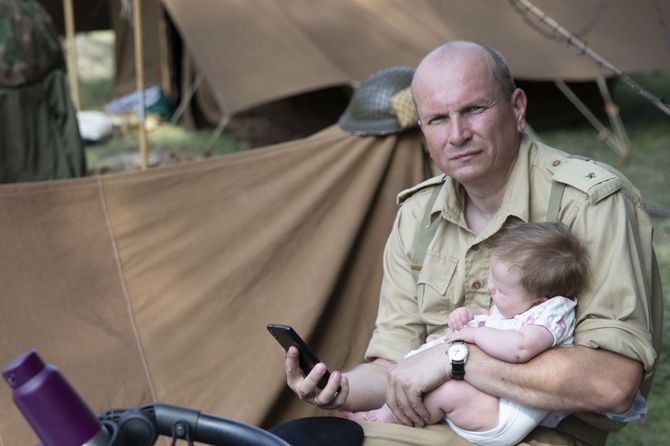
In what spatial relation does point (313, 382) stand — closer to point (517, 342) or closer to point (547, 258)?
point (517, 342)

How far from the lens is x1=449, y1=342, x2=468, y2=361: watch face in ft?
7.23

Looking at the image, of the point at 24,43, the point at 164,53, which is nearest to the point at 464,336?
the point at 24,43

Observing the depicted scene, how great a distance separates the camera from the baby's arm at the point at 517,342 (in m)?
2.10

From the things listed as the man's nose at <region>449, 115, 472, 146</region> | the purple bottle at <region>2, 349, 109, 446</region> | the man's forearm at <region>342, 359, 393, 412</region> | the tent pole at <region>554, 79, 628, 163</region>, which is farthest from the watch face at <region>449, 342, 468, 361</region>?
the tent pole at <region>554, 79, 628, 163</region>

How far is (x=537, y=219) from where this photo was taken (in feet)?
7.90

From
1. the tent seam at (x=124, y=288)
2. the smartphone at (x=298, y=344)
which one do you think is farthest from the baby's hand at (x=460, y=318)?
the tent seam at (x=124, y=288)

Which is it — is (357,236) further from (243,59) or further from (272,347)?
(243,59)

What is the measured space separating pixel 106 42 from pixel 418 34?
31.5 feet

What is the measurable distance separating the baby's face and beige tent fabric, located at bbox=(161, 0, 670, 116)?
5.60 metres

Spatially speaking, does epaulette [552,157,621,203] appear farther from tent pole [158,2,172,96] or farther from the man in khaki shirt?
tent pole [158,2,172,96]

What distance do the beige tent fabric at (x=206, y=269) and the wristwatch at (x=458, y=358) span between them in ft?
3.45

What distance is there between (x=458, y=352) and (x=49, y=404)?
1.27 m

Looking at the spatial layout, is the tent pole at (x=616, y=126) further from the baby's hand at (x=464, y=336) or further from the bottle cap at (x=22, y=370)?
the bottle cap at (x=22, y=370)

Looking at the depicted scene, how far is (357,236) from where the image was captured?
335 centimetres
